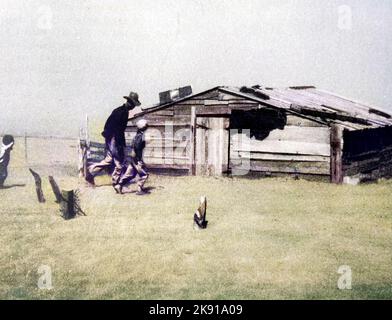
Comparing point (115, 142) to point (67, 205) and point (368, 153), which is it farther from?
point (368, 153)

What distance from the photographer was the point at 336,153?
14.2 meters

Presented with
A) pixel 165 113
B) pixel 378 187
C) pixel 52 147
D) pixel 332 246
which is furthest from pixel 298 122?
pixel 52 147

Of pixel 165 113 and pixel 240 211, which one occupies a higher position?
pixel 165 113

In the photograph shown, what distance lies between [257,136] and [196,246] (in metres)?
8.71

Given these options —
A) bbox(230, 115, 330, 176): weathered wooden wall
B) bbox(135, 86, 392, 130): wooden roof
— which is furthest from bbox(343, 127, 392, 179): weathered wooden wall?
bbox(230, 115, 330, 176): weathered wooden wall

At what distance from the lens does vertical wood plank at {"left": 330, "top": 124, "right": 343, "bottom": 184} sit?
14.0 m

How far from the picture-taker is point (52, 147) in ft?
80.5

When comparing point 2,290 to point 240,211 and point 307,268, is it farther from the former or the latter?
point 240,211

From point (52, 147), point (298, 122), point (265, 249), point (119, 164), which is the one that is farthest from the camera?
point (52, 147)

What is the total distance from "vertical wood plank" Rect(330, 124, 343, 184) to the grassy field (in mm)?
2222

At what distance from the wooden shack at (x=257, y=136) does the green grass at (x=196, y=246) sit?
3.09 metres

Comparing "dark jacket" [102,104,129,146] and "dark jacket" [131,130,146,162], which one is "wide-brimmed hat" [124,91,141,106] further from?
"dark jacket" [131,130,146,162]
